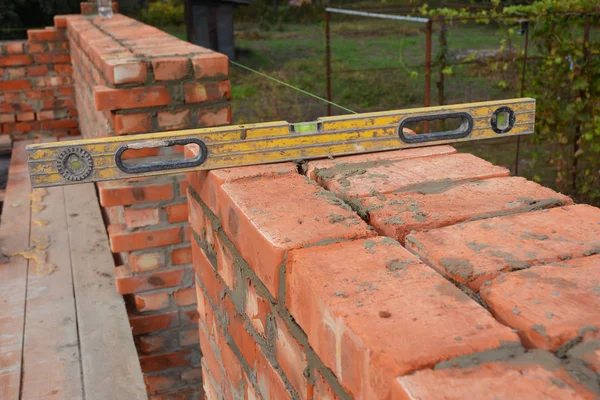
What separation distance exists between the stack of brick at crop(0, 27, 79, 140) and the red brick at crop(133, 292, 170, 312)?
12.4 feet

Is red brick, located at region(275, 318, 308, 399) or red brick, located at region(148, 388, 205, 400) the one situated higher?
red brick, located at region(275, 318, 308, 399)

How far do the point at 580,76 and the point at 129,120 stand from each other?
420 cm

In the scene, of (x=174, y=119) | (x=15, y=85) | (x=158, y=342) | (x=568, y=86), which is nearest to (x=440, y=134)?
(x=174, y=119)

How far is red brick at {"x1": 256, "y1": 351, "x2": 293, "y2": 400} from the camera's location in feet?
4.11

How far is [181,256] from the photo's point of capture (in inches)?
120

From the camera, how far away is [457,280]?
105 centimetres

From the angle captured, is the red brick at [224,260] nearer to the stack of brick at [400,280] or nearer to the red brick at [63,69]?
the stack of brick at [400,280]

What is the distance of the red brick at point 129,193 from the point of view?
111 inches

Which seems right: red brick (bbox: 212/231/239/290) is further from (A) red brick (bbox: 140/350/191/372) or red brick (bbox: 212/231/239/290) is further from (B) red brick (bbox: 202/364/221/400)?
(A) red brick (bbox: 140/350/191/372)

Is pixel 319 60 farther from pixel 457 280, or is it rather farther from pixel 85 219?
pixel 457 280

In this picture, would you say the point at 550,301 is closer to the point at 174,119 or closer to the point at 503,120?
the point at 503,120

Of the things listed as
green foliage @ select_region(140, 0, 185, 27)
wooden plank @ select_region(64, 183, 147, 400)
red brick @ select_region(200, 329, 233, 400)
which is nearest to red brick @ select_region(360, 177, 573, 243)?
red brick @ select_region(200, 329, 233, 400)

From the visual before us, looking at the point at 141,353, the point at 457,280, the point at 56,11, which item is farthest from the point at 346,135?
the point at 56,11

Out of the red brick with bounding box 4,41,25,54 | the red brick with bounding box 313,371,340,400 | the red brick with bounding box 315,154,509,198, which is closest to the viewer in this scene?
the red brick with bounding box 313,371,340,400
